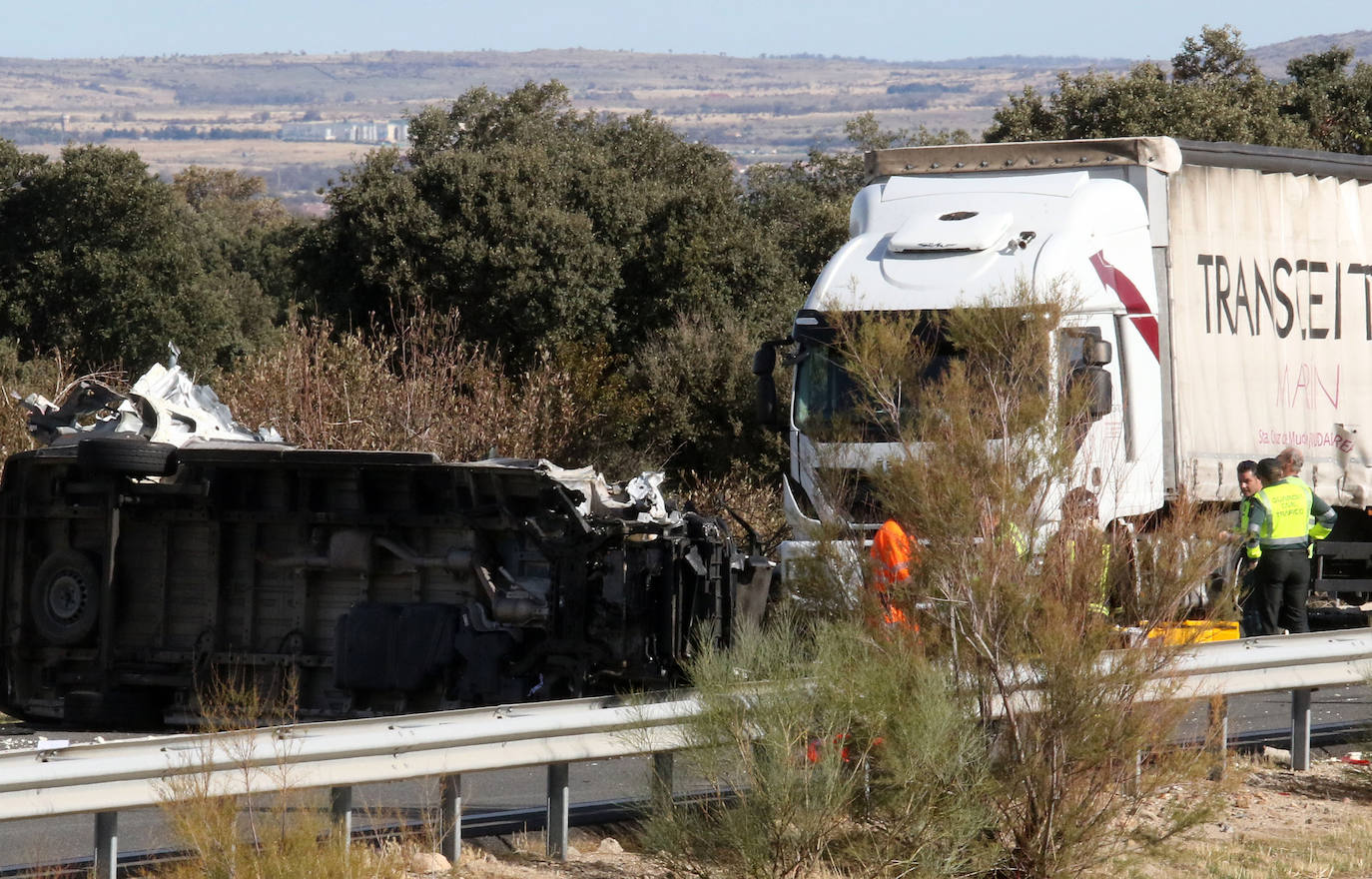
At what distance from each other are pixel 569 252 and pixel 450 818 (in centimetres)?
1921

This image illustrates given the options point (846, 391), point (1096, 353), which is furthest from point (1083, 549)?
point (1096, 353)

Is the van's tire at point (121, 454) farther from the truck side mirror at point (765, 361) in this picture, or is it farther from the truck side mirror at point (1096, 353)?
the truck side mirror at point (1096, 353)

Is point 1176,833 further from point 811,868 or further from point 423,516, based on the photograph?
point 423,516

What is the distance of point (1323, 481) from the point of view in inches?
563

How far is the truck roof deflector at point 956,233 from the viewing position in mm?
12383

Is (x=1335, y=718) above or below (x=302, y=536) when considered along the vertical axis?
below

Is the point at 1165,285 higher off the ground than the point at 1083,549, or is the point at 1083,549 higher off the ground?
the point at 1165,285

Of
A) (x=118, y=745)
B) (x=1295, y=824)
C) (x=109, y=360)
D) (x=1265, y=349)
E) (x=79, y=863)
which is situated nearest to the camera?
(x=118, y=745)

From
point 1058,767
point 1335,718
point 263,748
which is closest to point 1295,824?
point 1058,767

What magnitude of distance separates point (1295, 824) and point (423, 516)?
19.6 feet

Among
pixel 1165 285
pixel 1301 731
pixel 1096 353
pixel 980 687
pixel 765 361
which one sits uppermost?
pixel 1165 285

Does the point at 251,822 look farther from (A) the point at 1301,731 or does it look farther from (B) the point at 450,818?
(A) the point at 1301,731

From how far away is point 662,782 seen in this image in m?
6.71

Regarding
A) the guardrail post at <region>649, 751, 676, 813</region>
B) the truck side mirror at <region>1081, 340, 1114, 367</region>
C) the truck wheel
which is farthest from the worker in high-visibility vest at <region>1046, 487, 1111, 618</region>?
the truck wheel
